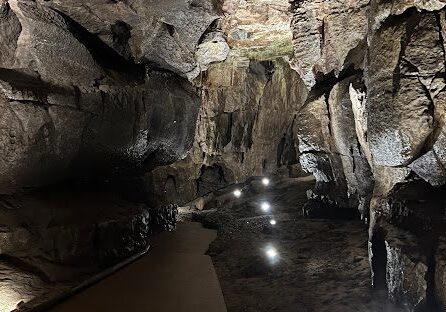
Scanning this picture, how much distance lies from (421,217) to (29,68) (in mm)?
6442

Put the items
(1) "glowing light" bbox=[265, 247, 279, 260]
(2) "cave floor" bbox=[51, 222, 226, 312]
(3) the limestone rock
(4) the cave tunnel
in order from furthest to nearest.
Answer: (3) the limestone rock, (1) "glowing light" bbox=[265, 247, 279, 260], (2) "cave floor" bbox=[51, 222, 226, 312], (4) the cave tunnel

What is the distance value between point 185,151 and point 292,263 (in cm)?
461

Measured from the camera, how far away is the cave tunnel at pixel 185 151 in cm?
480

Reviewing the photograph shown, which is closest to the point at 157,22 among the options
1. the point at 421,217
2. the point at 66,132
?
the point at 66,132

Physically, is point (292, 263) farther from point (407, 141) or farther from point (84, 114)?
point (84, 114)

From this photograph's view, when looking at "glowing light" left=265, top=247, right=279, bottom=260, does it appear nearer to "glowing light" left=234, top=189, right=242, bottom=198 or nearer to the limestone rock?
the limestone rock

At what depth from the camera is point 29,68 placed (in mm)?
6391

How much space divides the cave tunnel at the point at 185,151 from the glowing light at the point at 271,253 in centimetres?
4

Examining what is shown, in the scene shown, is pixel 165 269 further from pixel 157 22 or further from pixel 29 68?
pixel 157 22

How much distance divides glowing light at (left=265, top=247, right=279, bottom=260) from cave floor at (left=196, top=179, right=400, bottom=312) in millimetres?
20

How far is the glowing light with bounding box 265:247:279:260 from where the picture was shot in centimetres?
746

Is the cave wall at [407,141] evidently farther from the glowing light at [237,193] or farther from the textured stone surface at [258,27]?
the glowing light at [237,193]

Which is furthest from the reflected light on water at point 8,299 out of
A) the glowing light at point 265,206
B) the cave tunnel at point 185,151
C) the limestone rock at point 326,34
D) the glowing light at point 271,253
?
the glowing light at point 265,206

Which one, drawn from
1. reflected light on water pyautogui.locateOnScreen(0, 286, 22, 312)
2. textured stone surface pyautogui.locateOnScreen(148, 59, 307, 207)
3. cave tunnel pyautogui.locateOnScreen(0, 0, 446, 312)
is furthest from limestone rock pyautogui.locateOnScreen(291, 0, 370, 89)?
reflected light on water pyautogui.locateOnScreen(0, 286, 22, 312)
